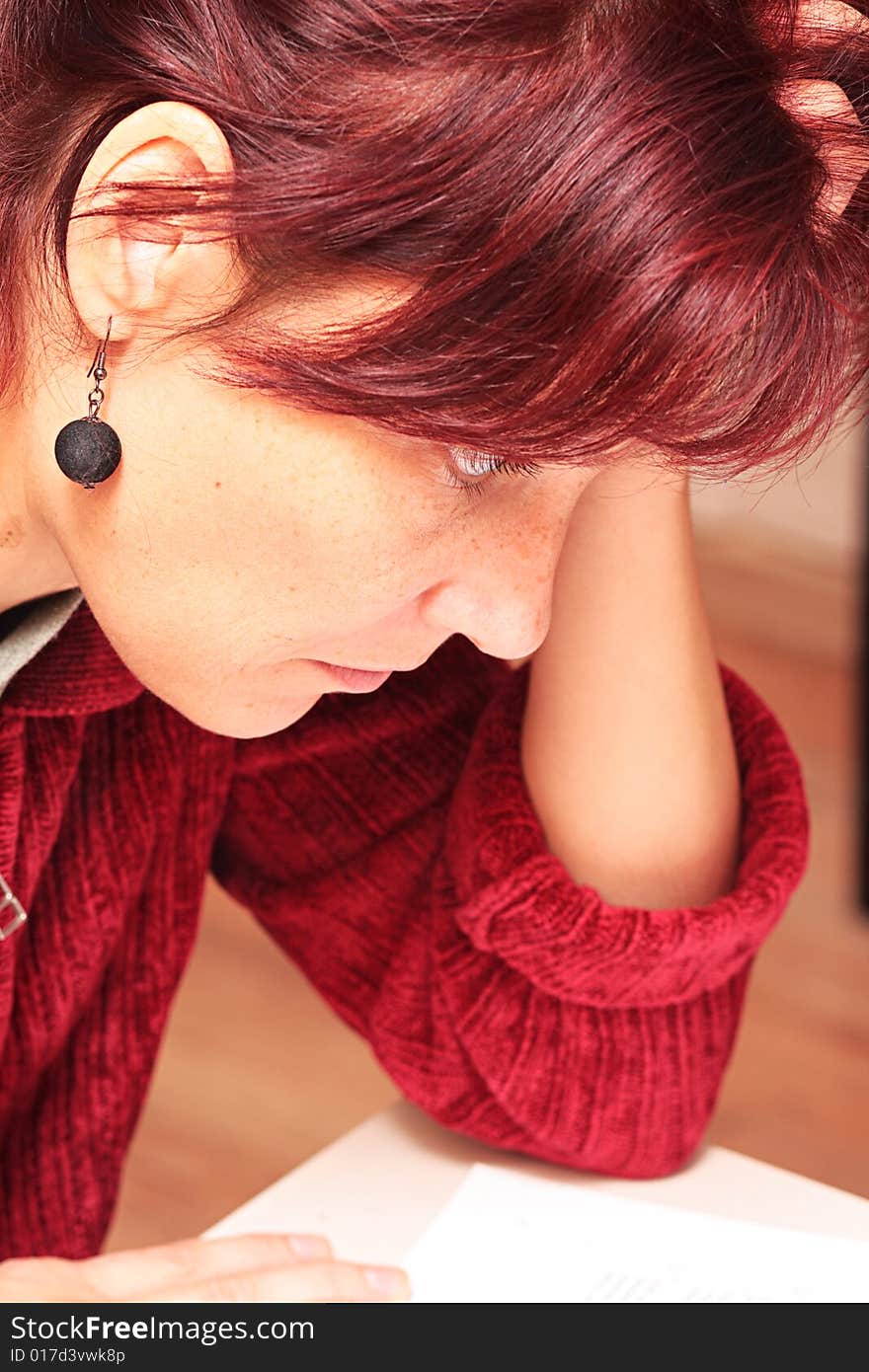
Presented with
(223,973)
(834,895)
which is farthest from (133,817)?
(834,895)

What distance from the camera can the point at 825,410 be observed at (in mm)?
594

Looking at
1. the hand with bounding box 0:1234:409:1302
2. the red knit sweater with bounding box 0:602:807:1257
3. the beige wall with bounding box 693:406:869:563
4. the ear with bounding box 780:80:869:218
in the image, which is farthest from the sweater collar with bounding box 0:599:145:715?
the beige wall with bounding box 693:406:869:563

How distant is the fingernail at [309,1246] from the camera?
0.72 m

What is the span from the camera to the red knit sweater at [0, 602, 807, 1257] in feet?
2.60

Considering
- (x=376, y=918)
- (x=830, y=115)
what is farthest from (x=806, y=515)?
(x=830, y=115)

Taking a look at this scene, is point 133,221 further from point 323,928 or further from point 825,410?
point 323,928

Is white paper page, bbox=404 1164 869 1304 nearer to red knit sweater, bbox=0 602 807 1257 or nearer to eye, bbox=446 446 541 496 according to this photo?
red knit sweater, bbox=0 602 807 1257

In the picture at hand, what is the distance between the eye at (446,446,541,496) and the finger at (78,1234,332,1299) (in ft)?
1.01

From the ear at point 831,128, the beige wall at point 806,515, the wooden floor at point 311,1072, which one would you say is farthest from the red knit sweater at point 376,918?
the beige wall at point 806,515

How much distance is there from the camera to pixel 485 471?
0.60m

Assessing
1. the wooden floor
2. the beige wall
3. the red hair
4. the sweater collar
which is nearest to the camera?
the red hair

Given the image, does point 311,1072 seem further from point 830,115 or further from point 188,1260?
point 830,115

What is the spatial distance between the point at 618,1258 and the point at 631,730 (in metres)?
0.23

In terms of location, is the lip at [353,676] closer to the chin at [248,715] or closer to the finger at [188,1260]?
the chin at [248,715]
